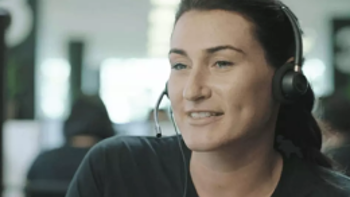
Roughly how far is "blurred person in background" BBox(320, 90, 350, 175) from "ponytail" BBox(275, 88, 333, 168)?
127 mm

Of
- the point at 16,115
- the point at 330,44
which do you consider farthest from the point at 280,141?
the point at 330,44

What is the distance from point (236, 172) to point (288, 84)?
0.20 m

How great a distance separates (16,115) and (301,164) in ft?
8.91

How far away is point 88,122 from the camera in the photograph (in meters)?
2.45

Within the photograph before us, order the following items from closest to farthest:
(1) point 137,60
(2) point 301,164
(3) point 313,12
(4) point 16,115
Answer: (2) point 301,164, (4) point 16,115, (1) point 137,60, (3) point 313,12

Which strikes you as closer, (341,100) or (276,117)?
(276,117)

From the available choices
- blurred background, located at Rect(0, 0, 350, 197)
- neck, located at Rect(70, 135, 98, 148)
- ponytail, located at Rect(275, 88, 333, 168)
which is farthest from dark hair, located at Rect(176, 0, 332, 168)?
blurred background, located at Rect(0, 0, 350, 197)

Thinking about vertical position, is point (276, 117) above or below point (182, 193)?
above

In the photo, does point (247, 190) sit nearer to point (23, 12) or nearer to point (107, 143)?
point (107, 143)

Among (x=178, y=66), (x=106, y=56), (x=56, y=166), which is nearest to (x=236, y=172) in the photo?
(x=178, y=66)

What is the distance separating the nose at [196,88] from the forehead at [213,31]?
6cm

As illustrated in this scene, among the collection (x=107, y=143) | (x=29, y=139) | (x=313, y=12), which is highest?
(x=107, y=143)

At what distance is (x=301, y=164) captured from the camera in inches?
47.7

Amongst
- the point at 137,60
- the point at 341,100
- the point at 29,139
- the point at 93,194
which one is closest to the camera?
the point at 93,194
